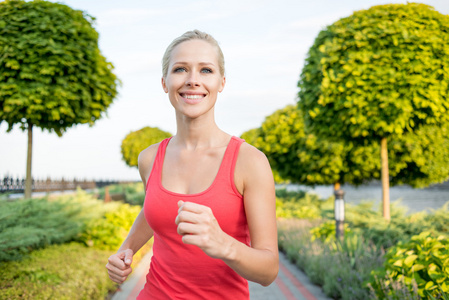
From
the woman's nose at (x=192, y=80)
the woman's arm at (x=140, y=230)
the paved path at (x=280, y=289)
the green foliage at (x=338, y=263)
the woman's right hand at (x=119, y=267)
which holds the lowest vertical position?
the paved path at (x=280, y=289)

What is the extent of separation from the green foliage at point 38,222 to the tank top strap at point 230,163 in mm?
3892

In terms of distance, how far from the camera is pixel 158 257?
1.82 meters

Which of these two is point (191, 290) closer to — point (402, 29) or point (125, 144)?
point (402, 29)

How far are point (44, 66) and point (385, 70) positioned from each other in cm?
639

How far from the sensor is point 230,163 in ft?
5.46

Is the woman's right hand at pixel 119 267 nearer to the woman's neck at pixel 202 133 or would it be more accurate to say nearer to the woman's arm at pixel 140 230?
the woman's arm at pixel 140 230

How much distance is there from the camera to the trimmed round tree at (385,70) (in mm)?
7539

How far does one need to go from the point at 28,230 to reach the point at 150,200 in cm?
392

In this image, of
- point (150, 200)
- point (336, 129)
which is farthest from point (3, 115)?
point (150, 200)

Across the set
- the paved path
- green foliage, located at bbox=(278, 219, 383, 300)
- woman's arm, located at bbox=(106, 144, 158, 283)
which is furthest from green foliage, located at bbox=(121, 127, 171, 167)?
woman's arm, located at bbox=(106, 144, 158, 283)

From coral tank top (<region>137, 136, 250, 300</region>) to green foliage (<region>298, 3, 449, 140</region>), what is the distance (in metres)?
6.64

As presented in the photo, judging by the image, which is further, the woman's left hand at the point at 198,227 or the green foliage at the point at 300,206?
the green foliage at the point at 300,206

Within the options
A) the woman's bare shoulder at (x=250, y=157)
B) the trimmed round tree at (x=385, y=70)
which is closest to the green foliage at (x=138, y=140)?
the trimmed round tree at (x=385, y=70)

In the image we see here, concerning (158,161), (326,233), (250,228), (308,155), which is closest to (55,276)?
(158,161)
